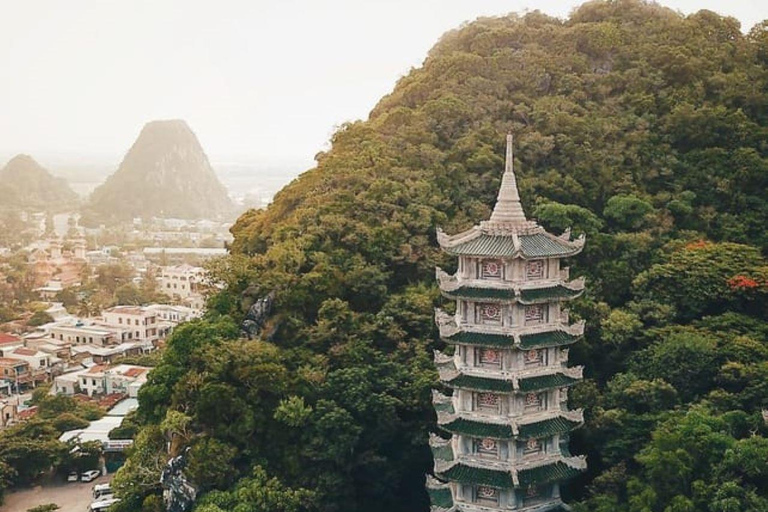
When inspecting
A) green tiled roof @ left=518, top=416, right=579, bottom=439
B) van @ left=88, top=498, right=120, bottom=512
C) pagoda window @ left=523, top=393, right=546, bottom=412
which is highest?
pagoda window @ left=523, top=393, right=546, bottom=412

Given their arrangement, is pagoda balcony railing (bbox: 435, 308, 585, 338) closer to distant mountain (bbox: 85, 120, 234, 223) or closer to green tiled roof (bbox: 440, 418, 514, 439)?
green tiled roof (bbox: 440, 418, 514, 439)

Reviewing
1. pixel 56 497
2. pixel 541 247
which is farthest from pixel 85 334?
pixel 541 247

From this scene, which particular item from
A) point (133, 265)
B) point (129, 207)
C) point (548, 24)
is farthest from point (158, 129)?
point (548, 24)

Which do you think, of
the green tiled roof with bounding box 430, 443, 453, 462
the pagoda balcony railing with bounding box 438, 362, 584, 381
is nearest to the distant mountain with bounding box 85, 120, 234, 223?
the green tiled roof with bounding box 430, 443, 453, 462

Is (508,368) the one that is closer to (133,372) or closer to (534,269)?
(534,269)

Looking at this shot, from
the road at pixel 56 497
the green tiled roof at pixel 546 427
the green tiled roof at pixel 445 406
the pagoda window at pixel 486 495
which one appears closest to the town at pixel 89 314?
the road at pixel 56 497

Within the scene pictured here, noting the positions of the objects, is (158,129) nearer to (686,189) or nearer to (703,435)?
(686,189)
